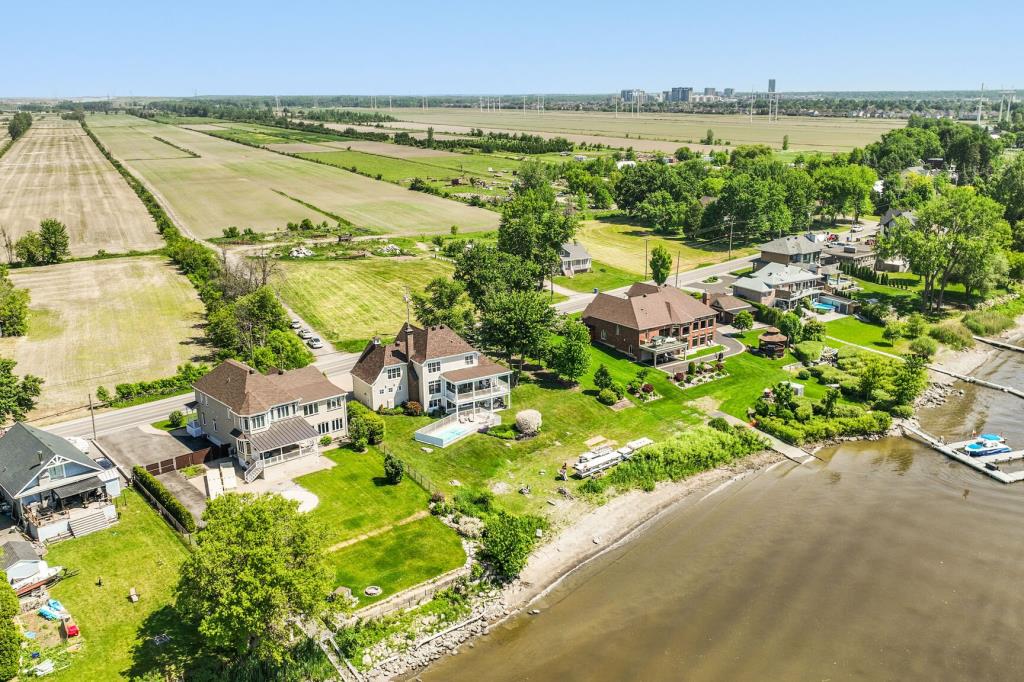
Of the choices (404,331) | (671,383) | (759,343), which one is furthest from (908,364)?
(404,331)

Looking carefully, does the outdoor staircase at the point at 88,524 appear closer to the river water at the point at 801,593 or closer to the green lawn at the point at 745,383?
the river water at the point at 801,593

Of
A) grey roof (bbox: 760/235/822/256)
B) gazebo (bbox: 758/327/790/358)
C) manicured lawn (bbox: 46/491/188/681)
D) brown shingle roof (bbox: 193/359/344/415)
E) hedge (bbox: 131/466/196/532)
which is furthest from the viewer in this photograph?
grey roof (bbox: 760/235/822/256)

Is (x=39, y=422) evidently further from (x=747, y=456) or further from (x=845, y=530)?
(x=845, y=530)

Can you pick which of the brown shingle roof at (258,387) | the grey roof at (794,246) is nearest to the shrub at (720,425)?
the brown shingle roof at (258,387)

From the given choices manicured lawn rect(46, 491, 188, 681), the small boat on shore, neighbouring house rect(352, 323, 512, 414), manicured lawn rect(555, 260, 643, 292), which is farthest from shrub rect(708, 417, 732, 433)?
manicured lawn rect(555, 260, 643, 292)

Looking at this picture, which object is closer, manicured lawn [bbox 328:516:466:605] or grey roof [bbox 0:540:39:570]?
grey roof [bbox 0:540:39:570]

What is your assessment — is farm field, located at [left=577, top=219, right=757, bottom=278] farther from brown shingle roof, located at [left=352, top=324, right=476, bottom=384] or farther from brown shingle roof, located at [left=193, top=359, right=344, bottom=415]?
brown shingle roof, located at [left=193, top=359, right=344, bottom=415]
